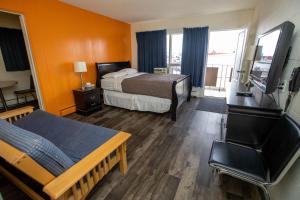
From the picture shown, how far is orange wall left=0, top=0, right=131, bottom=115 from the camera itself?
2790 millimetres

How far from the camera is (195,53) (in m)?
4.57

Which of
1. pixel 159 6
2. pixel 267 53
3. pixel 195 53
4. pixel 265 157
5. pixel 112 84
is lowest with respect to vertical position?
pixel 265 157

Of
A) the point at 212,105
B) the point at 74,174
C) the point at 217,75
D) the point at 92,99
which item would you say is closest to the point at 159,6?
the point at 92,99

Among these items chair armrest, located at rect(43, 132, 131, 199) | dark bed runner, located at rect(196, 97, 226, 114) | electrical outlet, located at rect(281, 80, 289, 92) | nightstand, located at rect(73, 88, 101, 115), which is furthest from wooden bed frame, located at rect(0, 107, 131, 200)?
dark bed runner, located at rect(196, 97, 226, 114)

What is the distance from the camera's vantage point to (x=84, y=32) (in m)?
3.75

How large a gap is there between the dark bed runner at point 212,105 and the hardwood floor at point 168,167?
2.49 ft

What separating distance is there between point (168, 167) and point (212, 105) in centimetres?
291

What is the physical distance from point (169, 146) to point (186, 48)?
3.43m

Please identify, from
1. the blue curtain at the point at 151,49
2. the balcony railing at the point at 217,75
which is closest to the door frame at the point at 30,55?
the blue curtain at the point at 151,49

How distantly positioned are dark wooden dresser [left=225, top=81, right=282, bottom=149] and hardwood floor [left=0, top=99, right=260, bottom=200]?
0.51 meters

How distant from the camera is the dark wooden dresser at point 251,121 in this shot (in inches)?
57.9

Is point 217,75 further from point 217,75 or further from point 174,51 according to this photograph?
point 174,51

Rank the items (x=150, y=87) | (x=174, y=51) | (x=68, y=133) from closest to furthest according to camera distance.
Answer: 1. (x=68, y=133)
2. (x=150, y=87)
3. (x=174, y=51)

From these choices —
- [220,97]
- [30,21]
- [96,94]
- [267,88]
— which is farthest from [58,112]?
[220,97]
